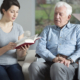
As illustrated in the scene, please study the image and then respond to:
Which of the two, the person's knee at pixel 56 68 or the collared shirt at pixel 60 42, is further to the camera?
the collared shirt at pixel 60 42

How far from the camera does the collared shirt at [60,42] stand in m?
1.76

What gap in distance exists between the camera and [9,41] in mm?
1699

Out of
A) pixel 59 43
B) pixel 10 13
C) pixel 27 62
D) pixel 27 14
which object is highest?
pixel 10 13

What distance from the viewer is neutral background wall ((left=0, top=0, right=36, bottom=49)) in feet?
8.87

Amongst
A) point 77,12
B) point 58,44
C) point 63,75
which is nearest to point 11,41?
point 58,44

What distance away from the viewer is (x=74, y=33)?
179 centimetres

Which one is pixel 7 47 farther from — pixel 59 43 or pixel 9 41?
pixel 59 43

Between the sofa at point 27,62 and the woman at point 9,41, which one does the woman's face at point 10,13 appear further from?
the sofa at point 27,62

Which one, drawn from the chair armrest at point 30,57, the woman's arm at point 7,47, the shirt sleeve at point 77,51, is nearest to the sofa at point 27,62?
the chair armrest at point 30,57

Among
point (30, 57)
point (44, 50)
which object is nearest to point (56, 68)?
point (44, 50)

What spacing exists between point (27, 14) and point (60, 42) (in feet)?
→ 3.87

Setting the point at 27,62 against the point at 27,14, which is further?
the point at 27,14

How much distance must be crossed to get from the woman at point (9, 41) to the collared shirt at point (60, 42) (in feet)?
0.88

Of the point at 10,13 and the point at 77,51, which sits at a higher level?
the point at 10,13
